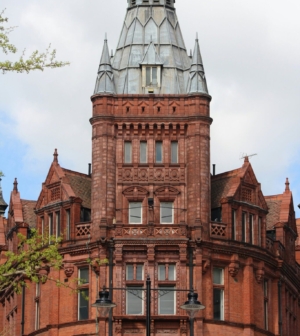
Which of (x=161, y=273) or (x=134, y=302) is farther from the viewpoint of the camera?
(x=161, y=273)

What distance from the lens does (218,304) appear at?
75562mm

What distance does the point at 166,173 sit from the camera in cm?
7681

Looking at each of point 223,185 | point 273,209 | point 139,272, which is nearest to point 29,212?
point 139,272

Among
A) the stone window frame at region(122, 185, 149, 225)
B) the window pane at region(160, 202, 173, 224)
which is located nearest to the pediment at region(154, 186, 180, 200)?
the window pane at region(160, 202, 173, 224)

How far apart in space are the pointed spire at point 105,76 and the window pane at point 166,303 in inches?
525

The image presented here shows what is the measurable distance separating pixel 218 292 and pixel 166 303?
3.61 metres

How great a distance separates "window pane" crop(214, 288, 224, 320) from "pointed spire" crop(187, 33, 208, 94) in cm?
1251

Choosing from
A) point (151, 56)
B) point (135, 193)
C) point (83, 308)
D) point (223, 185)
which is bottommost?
point (83, 308)

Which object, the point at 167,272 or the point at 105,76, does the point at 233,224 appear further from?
the point at 105,76

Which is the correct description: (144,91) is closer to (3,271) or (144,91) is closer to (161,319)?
(161,319)

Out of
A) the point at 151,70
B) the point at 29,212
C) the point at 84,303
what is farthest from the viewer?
the point at 29,212

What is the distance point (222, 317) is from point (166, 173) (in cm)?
Answer: 935

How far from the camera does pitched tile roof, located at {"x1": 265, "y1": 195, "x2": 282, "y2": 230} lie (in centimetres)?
8475

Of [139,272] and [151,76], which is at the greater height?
[151,76]
